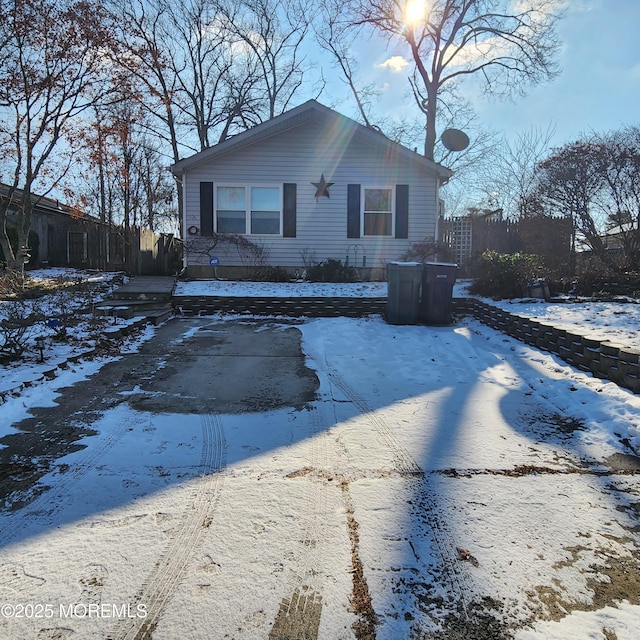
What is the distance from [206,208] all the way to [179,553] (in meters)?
12.0

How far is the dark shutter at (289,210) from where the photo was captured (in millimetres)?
13266

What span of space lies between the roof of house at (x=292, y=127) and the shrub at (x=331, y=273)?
11.7ft

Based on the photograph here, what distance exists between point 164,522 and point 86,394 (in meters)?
2.66

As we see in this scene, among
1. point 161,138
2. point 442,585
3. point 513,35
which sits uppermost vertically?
point 513,35

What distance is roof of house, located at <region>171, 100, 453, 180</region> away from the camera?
12.6 m

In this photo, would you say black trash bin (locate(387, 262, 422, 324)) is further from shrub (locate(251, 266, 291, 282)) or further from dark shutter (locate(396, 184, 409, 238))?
dark shutter (locate(396, 184, 409, 238))

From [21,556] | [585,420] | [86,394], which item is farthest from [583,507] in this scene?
[86,394]

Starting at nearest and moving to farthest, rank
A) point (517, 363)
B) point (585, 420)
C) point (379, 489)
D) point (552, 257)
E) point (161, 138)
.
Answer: point (379, 489)
point (585, 420)
point (517, 363)
point (552, 257)
point (161, 138)

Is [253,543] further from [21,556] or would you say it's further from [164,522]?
[21,556]

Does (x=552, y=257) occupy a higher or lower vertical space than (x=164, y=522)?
higher

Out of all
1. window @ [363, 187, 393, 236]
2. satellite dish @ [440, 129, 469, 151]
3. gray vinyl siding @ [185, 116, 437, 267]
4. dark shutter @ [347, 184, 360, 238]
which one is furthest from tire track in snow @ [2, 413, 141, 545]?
satellite dish @ [440, 129, 469, 151]

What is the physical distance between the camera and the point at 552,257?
42.2 ft

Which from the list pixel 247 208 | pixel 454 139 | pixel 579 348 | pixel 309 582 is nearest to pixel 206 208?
pixel 247 208

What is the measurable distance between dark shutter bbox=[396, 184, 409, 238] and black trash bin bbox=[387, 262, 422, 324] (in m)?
5.16
